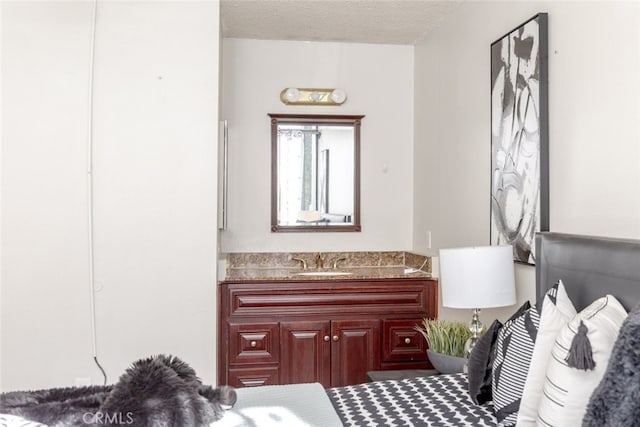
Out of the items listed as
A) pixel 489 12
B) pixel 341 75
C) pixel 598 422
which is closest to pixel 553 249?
pixel 598 422

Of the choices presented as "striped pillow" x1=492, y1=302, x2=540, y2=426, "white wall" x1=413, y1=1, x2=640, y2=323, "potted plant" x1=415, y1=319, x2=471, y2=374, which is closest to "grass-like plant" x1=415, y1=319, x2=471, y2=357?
"potted plant" x1=415, y1=319, x2=471, y2=374

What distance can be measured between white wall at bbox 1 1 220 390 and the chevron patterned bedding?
4.89 ft

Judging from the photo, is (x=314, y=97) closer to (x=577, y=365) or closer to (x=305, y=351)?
(x=305, y=351)

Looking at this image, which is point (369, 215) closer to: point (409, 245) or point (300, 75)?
point (409, 245)

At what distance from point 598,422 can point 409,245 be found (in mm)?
3093

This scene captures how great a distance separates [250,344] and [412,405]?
1.74m

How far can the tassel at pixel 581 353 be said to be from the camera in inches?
52.9

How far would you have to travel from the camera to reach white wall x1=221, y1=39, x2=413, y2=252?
4.07 metres

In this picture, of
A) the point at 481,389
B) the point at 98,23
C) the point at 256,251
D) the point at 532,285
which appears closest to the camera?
the point at 481,389

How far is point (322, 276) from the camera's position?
3.68m

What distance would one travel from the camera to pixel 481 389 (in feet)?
6.23

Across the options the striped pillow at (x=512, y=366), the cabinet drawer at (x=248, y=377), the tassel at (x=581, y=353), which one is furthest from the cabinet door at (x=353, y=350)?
the tassel at (x=581, y=353)

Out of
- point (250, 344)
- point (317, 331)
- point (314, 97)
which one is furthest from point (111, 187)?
point (314, 97)

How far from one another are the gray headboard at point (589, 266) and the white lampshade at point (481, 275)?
17 centimetres
